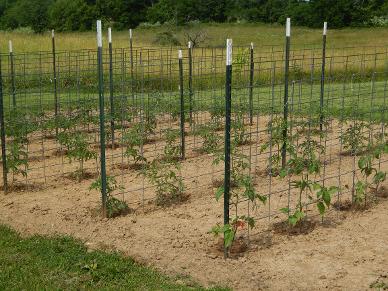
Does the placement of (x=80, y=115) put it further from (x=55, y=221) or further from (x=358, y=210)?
(x=358, y=210)

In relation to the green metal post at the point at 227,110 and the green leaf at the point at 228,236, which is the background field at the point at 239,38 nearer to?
the green metal post at the point at 227,110

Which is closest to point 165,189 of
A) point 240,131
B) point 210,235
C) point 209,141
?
point 210,235

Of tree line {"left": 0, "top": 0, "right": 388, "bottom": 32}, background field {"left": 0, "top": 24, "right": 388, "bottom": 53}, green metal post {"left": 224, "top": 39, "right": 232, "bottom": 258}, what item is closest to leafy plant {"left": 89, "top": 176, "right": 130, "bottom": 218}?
green metal post {"left": 224, "top": 39, "right": 232, "bottom": 258}

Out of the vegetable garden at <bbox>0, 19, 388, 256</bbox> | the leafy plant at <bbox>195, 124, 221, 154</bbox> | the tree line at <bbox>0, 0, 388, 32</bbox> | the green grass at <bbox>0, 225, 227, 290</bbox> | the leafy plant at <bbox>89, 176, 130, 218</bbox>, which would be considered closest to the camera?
the green grass at <bbox>0, 225, 227, 290</bbox>

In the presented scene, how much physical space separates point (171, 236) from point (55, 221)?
4.18 ft

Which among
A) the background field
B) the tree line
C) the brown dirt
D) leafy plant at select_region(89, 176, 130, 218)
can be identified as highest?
the tree line

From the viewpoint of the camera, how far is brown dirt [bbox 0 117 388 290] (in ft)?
15.5

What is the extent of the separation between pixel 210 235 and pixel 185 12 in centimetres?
4692

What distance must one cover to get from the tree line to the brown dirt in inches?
1442

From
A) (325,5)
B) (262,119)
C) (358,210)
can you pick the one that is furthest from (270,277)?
(325,5)

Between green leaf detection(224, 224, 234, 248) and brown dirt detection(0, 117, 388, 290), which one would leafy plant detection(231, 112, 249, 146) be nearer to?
brown dirt detection(0, 117, 388, 290)

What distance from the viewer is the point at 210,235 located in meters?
5.48

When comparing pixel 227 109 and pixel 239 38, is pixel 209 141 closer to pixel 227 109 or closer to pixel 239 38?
pixel 227 109

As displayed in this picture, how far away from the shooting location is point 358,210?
6051 millimetres
